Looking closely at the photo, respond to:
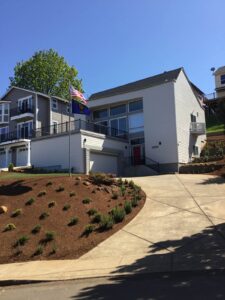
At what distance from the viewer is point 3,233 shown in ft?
48.2

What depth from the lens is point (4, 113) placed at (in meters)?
48.4

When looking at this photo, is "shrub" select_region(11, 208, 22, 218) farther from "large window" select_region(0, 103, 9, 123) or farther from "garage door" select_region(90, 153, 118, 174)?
"large window" select_region(0, 103, 9, 123)

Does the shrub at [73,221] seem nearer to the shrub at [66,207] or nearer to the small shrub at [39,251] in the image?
the shrub at [66,207]

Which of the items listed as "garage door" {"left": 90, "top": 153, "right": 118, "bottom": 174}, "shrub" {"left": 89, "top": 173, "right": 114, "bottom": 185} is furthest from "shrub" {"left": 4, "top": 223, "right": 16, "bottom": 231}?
"garage door" {"left": 90, "top": 153, "right": 118, "bottom": 174}

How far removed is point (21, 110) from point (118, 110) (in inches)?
501

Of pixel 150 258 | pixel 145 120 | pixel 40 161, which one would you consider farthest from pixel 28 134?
pixel 150 258

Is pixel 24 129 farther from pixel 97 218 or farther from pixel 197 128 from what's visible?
pixel 97 218

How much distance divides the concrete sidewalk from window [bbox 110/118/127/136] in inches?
814

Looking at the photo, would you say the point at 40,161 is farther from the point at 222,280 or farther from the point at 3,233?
the point at 222,280

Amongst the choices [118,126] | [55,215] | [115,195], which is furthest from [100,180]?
[118,126]

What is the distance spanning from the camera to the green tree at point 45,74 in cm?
6231

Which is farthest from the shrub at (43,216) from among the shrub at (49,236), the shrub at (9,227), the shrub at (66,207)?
the shrub at (49,236)

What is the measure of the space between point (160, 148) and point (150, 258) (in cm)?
2507

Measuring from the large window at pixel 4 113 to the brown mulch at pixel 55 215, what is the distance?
28.8 m
